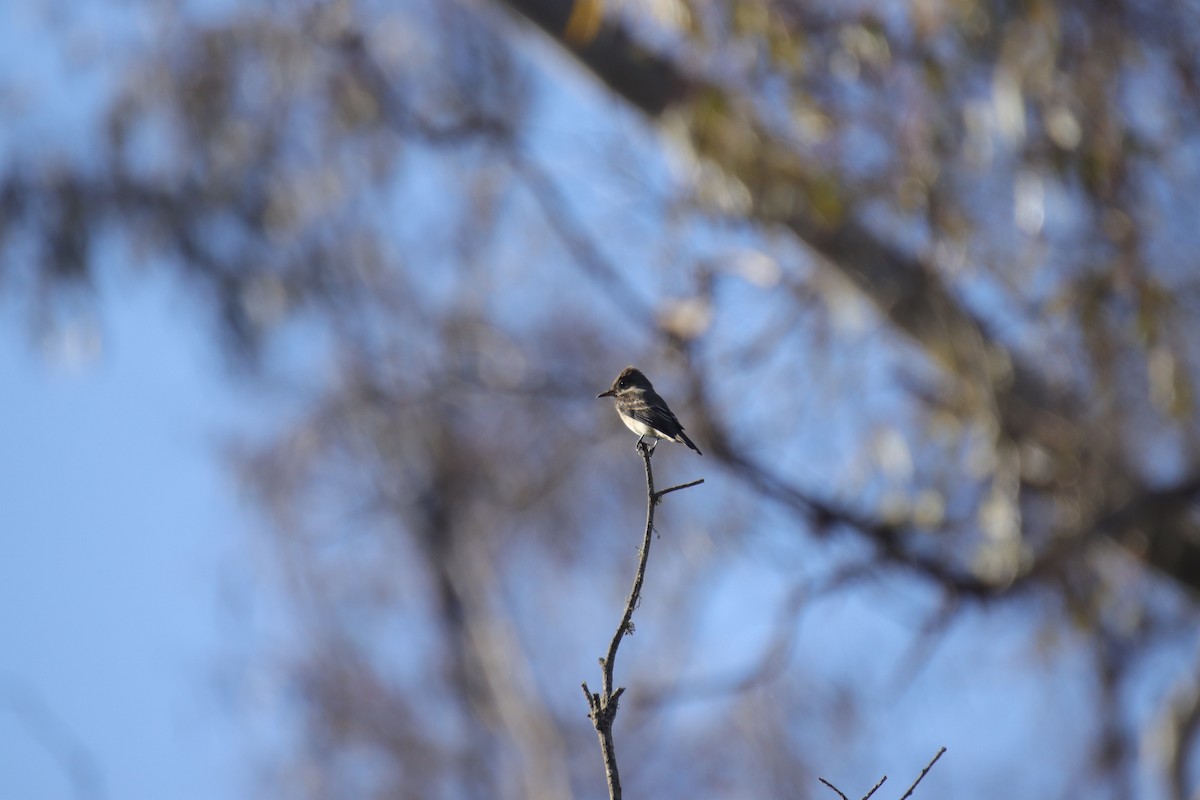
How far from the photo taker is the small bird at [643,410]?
2.74 meters

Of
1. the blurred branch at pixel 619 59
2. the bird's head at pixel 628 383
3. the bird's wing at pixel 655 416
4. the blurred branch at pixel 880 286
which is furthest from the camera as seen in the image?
the blurred branch at pixel 619 59

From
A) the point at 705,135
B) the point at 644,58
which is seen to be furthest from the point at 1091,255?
the point at 644,58

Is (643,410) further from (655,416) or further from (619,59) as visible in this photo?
(619,59)

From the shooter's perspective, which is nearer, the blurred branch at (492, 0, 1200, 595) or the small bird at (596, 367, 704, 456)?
the small bird at (596, 367, 704, 456)

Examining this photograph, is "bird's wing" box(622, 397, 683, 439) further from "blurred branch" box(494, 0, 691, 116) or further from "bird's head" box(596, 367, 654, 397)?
"blurred branch" box(494, 0, 691, 116)

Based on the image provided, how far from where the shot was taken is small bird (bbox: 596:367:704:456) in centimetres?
274

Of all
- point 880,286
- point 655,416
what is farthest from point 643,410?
point 880,286

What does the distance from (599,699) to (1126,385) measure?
12.5 feet

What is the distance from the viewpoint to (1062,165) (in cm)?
463

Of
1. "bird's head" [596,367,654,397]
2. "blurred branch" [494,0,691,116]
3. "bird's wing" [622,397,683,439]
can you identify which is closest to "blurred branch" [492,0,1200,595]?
"blurred branch" [494,0,691,116]

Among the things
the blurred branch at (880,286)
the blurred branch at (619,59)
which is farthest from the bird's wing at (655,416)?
the blurred branch at (619,59)

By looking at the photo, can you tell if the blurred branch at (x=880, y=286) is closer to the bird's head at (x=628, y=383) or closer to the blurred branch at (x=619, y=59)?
the blurred branch at (x=619, y=59)

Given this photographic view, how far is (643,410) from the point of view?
9.20 ft

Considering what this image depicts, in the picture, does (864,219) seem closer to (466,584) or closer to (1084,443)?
(1084,443)
